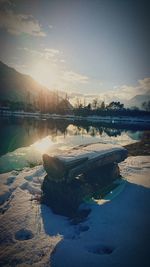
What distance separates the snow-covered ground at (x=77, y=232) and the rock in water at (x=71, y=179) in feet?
1.61

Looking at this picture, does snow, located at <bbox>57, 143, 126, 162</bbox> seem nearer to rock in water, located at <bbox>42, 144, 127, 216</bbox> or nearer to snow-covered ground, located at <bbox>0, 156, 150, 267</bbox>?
rock in water, located at <bbox>42, 144, 127, 216</bbox>

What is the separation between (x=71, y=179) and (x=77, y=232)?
2126 mm

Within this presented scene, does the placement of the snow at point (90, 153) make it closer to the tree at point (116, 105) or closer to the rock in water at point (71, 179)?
the rock in water at point (71, 179)

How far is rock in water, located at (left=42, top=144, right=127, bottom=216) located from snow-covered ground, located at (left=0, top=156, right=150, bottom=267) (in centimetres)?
49

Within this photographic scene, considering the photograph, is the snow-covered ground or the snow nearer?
the snow-covered ground

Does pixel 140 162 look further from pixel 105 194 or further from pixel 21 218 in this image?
pixel 21 218

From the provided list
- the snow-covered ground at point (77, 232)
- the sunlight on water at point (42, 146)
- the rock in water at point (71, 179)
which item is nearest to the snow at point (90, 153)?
the rock in water at point (71, 179)

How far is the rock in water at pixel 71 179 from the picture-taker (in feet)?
25.3

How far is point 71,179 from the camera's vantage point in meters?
8.01

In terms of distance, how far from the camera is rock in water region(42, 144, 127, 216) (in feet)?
25.3

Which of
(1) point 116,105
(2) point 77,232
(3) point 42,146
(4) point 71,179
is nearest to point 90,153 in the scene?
(4) point 71,179

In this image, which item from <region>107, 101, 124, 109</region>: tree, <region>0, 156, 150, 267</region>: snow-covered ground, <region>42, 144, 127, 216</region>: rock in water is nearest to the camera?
<region>0, 156, 150, 267</region>: snow-covered ground

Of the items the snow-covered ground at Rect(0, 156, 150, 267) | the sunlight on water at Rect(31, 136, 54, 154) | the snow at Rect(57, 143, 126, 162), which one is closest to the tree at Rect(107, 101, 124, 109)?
the sunlight on water at Rect(31, 136, 54, 154)

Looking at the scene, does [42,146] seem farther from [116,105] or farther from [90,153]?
[116,105]
